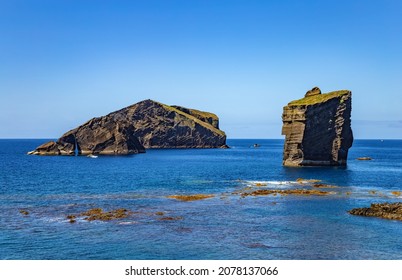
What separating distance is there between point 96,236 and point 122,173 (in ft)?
242

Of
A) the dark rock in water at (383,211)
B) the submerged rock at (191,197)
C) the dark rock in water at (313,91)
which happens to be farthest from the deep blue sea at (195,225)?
the dark rock in water at (313,91)

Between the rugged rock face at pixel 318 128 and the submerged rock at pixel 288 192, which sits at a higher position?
the rugged rock face at pixel 318 128

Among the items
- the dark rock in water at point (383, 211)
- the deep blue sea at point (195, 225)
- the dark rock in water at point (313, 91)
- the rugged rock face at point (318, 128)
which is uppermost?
the dark rock in water at point (313, 91)

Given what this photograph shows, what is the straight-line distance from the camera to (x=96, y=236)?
44.9m

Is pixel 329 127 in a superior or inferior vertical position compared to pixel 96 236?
superior

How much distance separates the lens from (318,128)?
425 ft

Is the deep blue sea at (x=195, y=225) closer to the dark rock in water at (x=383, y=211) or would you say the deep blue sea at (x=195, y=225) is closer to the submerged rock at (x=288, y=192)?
the dark rock in water at (x=383, y=211)

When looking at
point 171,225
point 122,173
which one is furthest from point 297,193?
point 122,173

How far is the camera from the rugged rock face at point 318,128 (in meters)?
128

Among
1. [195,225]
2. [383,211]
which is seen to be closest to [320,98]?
[383,211]

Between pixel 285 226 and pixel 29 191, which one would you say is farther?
pixel 29 191

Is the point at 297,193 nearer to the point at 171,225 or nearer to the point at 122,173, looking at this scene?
the point at 171,225

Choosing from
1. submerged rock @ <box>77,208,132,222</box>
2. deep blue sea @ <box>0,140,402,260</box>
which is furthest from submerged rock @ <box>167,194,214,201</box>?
submerged rock @ <box>77,208,132,222</box>

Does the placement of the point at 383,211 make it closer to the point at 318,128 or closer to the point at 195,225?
the point at 195,225
